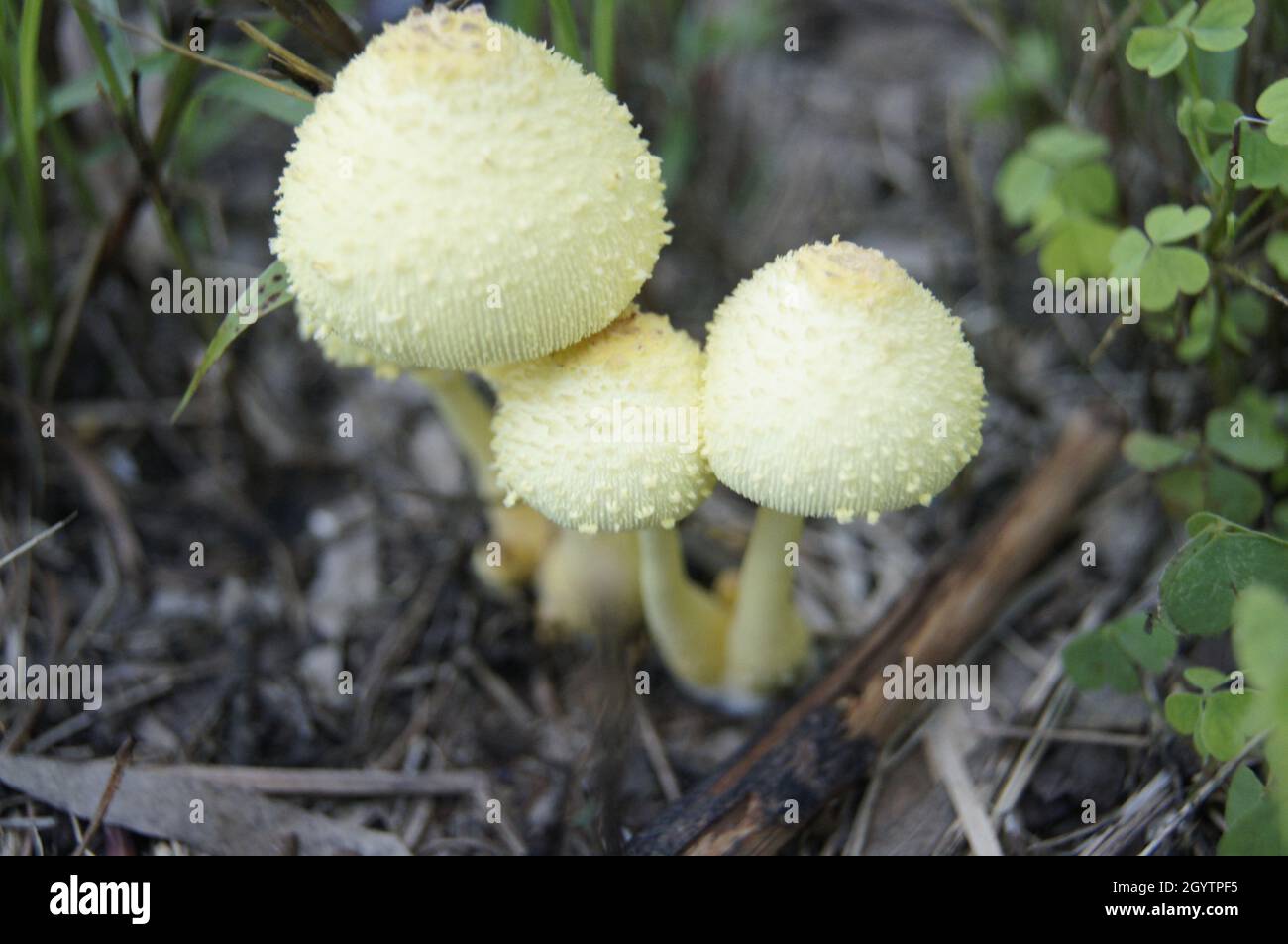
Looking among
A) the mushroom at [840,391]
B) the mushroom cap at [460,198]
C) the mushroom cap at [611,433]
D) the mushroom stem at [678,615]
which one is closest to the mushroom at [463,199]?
the mushroom cap at [460,198]

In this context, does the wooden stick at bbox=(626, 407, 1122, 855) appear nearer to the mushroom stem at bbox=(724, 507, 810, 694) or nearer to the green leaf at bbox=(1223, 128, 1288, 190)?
the mushroom stem at bbox=(724, 507, 810, 694)

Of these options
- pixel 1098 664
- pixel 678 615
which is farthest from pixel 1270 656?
pixel 678 615

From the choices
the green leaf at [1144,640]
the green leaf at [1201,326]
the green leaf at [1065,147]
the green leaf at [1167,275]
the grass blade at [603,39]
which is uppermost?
the grass blade at [603,39]

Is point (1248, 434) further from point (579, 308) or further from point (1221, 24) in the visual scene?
point (579, 308)

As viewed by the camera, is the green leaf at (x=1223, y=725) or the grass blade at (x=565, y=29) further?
the grass blade at (x=565, y=29)

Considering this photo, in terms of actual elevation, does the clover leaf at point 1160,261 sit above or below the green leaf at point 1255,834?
above

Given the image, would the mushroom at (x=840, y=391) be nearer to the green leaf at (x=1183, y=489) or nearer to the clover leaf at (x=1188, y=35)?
the clover leaf at (x=1188, y=35)

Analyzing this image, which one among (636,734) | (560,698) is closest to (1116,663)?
(636,734)
